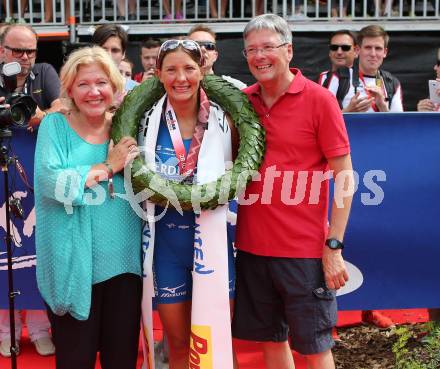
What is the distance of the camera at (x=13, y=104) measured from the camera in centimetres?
372

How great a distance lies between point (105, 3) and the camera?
37.3 ft

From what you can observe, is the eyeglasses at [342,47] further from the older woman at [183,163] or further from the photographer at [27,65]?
the older woman at [183,163]

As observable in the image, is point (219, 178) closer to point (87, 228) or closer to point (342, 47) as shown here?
point (87, 228)

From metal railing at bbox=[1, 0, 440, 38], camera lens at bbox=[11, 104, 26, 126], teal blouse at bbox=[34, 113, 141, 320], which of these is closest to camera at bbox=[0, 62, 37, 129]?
camera lens at bbox=[11, 104, 26, 126]

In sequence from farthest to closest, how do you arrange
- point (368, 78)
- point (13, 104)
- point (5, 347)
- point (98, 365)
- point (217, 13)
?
point (217, 13), point (368, 78), point (5, 347), point (98, 365), point (13, 104)

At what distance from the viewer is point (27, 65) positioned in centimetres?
480

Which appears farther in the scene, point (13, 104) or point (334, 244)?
point (13, 104)

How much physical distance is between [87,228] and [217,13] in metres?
8.11

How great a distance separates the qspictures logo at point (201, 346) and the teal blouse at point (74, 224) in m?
0.46

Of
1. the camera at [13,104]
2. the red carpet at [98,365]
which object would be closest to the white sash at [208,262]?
the camera at [13,104]

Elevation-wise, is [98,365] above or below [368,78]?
below

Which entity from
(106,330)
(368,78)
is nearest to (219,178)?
(106,330)

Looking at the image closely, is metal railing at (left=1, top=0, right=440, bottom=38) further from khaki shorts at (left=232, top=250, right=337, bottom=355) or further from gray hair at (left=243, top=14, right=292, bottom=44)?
khaki shorts at (left=232, top=250, right=337, bottom=355)

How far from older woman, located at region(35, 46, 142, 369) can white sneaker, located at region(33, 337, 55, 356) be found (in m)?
1.33
